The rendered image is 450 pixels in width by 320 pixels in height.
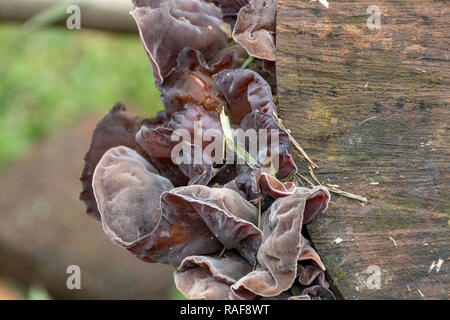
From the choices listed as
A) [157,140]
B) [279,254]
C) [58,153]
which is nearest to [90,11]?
[58,153]

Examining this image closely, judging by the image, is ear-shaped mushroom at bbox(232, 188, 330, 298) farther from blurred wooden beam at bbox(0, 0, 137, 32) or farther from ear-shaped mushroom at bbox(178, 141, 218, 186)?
blurred wooden beam at bbox(0, 0, 137, 32)

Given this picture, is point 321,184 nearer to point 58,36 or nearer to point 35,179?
point 35,179

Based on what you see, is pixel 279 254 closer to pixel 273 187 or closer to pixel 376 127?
pixel 273 187

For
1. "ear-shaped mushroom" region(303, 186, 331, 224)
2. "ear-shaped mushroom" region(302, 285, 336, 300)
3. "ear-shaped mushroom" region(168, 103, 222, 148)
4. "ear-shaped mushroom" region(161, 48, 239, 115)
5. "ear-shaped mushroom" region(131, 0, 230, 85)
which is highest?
"ear-shaped mushroom" region(131, 0, 230, 85)

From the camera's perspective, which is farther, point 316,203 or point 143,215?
point 143,215

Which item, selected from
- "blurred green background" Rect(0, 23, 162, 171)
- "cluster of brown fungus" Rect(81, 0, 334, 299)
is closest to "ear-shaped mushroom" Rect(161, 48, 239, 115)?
"cluster of brown fungus" Rect(81, 0, 334, 299)

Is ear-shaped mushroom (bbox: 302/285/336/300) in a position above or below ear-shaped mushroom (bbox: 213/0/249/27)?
below

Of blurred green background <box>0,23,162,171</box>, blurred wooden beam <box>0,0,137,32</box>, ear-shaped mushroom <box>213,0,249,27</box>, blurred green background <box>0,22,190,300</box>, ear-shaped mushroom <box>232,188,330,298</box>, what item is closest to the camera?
ear-shaped mushroom <box>232,188,330,298</box>

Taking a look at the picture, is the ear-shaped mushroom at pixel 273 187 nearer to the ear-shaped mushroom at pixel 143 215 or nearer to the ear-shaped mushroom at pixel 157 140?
the ear-shaped mushroom at pixel 143 215
